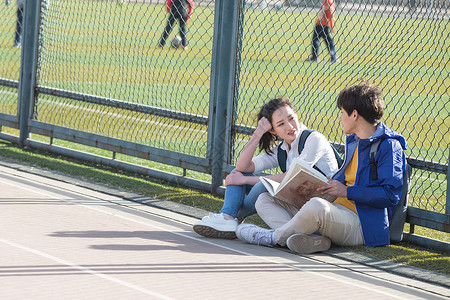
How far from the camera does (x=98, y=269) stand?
16.7 ft

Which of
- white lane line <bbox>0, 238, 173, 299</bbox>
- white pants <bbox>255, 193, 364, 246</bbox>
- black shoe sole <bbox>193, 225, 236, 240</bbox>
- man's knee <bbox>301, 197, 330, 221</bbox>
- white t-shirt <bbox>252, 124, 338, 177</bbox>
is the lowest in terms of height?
white lane line <bbox>0, 238, 173, 299</bbox>

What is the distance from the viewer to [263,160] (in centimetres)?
641

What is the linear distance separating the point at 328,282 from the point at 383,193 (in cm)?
79

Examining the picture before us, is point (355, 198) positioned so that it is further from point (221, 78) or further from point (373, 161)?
point (221, 78)

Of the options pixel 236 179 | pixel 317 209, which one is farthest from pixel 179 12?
pixel 317 209

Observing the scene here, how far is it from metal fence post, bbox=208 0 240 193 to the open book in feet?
5.07

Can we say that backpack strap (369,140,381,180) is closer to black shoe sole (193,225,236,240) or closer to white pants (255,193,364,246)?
white pants (255,193,364,246)

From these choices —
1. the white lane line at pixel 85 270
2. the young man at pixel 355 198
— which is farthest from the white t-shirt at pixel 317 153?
the white lane line at pixel 85 270

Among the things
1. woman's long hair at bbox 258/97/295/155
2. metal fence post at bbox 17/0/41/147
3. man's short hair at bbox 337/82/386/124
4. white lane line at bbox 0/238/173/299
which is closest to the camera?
white lane line at bbox 0/238/173/299

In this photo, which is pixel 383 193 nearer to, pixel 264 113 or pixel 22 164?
pixel 264 113

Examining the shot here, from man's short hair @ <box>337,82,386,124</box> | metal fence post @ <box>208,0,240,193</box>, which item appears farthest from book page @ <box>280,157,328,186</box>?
metal fence post @ <box>208,0,240,193</box>

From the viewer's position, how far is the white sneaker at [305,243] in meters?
5.67

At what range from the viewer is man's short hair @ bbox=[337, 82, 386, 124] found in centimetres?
577

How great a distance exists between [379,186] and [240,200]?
1.12 m
